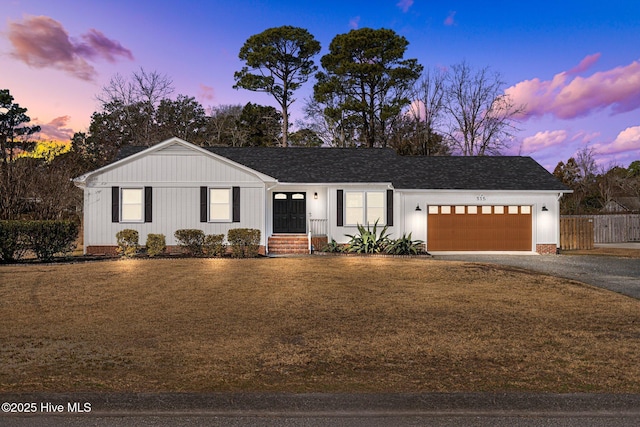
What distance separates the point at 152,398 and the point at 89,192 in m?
17.8

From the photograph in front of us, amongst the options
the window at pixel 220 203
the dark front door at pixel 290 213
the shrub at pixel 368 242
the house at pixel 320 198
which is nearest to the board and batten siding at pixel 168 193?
the house at pixel 320 198

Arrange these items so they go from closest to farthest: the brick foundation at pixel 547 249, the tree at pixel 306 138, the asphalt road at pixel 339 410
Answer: the asphalt road at pixel 339 410 < the brick foundation at pixel 547 249 < the tree at pixel 306 138

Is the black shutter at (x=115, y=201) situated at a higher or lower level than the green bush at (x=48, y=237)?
higher

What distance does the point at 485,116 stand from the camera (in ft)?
136

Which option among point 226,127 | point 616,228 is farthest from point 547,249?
point 226,127

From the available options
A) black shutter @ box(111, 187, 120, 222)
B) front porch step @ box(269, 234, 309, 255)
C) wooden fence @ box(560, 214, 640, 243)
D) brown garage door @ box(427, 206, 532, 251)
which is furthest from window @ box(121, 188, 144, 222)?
wooden fence @ box(560, 214, 640, 243)

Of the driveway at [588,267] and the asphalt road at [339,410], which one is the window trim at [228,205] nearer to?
the driveway at [588,267]

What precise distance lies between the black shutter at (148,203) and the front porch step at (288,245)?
4.91 metres

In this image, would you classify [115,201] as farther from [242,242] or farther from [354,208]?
[354,208]

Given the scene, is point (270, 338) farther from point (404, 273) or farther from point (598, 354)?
point (404, 273)

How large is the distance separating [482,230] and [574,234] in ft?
19.2

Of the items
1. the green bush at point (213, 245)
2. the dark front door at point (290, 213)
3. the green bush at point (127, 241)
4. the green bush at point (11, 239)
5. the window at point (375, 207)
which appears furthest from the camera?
the dark front door at point (290, 213)

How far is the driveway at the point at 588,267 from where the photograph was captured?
1331cm

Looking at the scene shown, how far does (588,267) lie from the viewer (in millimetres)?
17016
